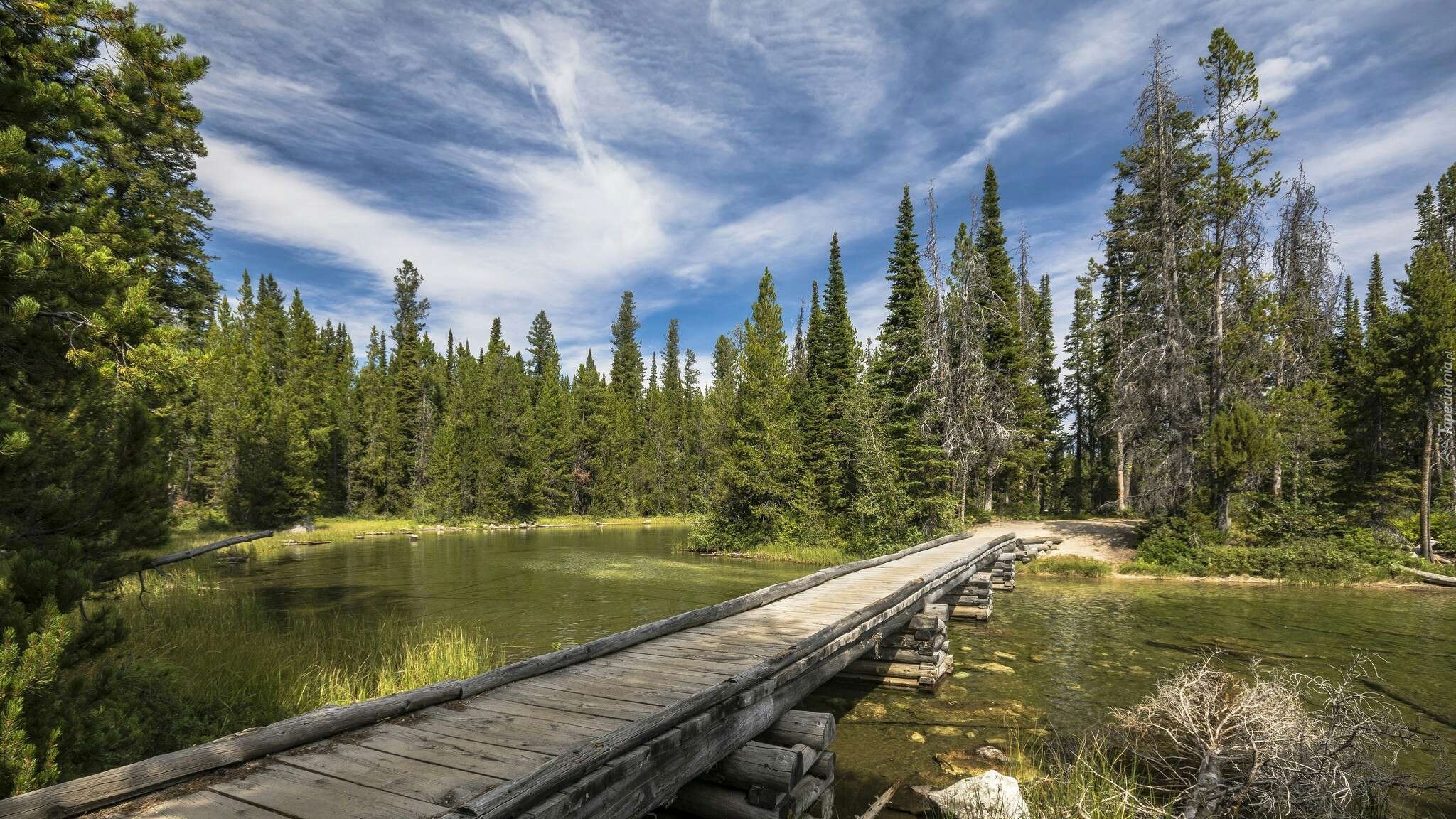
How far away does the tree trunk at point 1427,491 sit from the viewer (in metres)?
21.6

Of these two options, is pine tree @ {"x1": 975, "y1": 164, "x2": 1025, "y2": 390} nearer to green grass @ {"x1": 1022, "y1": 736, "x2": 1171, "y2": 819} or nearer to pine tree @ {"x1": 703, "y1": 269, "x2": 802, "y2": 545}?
pine tree @ {"x1": 703, "y1": 269, "x2": 802, "y2": 545}

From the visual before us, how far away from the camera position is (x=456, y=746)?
432cm

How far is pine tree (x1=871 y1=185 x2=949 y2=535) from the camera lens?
92.6ft

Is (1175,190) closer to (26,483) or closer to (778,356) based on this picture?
(778,356)

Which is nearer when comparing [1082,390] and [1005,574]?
[1005,574]

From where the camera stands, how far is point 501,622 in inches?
595

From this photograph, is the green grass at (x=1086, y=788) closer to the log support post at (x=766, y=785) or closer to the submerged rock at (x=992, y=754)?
the submerged rock at (x=992, y=754)

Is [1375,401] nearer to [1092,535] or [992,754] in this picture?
[1092,535]

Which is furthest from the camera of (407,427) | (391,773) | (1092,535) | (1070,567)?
(407,427)

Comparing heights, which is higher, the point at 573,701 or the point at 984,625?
the point at 573,701

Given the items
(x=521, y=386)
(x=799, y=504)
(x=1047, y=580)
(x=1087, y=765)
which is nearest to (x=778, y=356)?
(x=799, y=504)

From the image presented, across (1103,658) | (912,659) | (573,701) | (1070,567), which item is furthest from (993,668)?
(1070,567)

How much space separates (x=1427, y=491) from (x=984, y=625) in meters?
19.1

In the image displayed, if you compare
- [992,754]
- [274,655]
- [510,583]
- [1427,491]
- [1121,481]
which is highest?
[1427,491]
